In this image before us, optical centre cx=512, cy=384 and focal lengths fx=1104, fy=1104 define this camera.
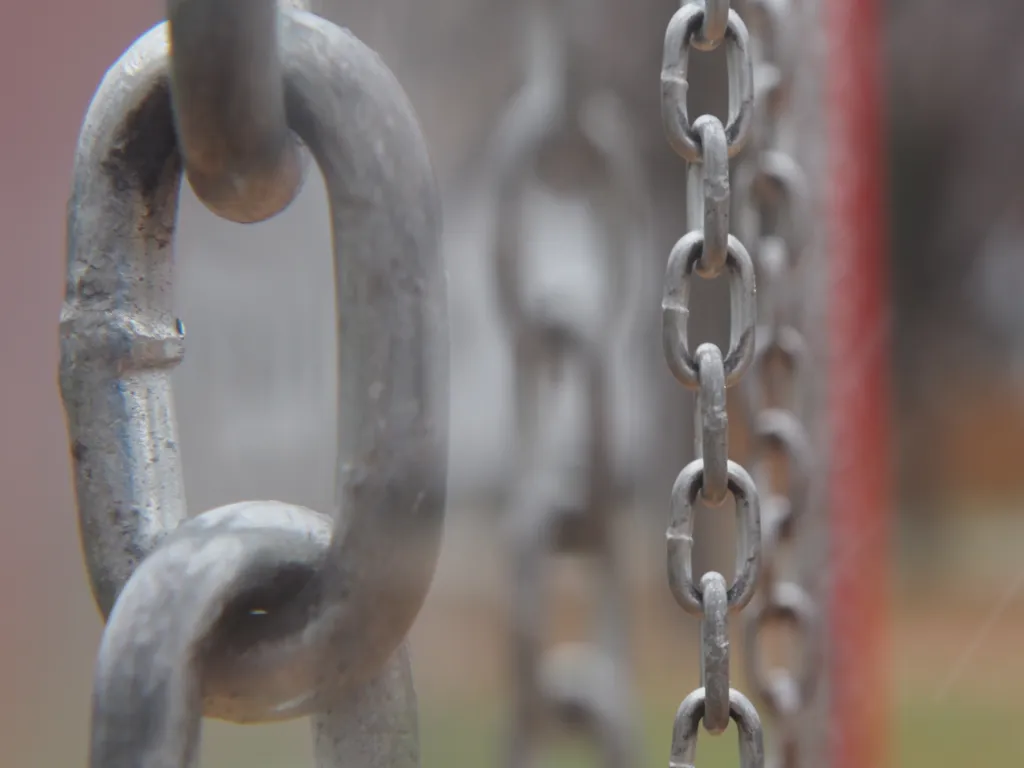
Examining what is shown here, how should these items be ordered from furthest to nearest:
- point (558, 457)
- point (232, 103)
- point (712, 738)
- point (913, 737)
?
point (913, 737)
point (712, 738)
point (558, 457)
point (232, 103)

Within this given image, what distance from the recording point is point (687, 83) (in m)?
0.37

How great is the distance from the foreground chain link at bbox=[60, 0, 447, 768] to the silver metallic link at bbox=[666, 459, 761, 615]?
3.8 inches

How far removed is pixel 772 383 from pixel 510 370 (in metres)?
0.20

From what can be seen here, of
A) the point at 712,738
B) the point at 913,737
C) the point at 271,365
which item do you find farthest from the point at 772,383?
the point at 913,737

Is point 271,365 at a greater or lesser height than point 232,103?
lesser

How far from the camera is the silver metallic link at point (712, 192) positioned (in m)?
0.36

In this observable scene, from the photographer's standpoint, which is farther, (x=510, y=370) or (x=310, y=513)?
(x=510, y=370)

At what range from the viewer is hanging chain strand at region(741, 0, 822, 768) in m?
0.73

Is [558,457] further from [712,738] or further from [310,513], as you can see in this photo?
[712,738]

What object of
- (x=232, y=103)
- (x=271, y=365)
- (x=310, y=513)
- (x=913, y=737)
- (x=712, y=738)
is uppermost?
(x=232, y=103)

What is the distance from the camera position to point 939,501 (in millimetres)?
4445

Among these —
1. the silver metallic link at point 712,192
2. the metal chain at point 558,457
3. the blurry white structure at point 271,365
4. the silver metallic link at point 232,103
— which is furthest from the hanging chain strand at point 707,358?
the blurry white structure at point 271,365

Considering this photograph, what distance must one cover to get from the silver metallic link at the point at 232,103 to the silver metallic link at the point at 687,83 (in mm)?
128

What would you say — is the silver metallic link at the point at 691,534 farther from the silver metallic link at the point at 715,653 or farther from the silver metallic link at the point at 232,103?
the silver metallic link at the point at 232,103
